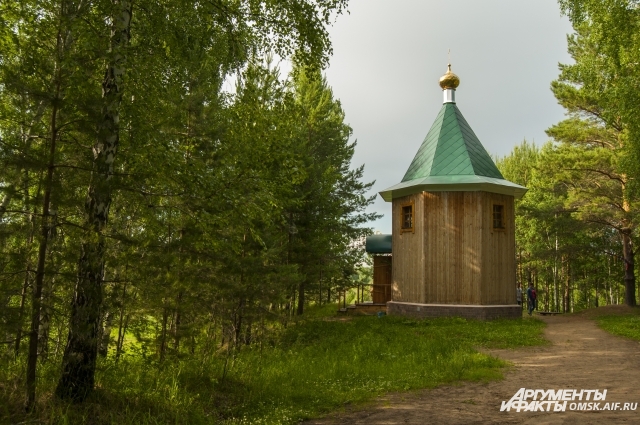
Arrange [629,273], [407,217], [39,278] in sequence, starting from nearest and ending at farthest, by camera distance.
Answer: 1. [39,278]
2. [407,217]
3. [629,273]

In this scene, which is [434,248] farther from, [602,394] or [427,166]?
[602,394]

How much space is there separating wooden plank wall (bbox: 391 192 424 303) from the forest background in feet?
16.8

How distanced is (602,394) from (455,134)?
40.2ft

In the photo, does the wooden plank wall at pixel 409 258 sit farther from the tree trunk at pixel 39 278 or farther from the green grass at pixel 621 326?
the tree trunk at pixel 39 278

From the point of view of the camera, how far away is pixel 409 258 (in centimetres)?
1627

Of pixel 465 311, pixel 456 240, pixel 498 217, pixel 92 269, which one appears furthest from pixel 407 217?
pixel 92 269

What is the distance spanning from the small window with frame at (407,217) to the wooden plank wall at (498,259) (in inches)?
97.3

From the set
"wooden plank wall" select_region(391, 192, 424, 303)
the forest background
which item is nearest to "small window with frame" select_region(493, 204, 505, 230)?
"wooden plank wall" select_region(391, 192, 424, 303)

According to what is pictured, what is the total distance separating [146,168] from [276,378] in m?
4.12

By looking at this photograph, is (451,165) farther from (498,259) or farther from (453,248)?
(498,259)

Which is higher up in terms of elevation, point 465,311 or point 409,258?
point 409,258

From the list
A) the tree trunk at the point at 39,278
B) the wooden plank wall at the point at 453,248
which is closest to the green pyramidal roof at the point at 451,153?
the wooden plank wall at the point at 453,248

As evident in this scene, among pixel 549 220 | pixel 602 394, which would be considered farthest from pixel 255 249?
pixel 549 220

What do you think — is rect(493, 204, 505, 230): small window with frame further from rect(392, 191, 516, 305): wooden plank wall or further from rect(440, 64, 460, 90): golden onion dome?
rect(440, 64, 460, 90): golden onion dome
